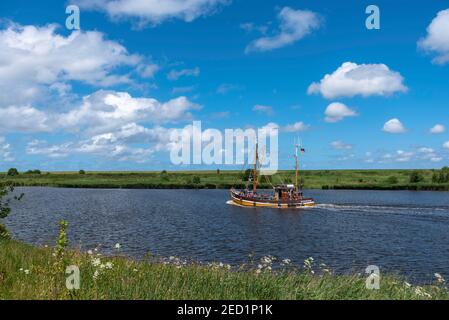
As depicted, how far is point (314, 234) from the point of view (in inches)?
1898

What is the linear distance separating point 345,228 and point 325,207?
26032 millimetres

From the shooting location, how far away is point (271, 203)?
83625 mm

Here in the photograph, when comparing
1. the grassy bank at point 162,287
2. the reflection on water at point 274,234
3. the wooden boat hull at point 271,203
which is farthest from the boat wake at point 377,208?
the grassy bank at point 162,287

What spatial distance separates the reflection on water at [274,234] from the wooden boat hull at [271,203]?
9062mm

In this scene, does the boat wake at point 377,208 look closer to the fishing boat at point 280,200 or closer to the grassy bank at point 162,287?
the fishing boat at point 280,200

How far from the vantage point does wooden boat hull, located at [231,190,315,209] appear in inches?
3174

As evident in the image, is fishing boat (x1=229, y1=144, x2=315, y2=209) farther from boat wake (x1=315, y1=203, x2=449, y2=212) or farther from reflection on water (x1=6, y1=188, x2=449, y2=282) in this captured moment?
reflection on water (x1=6, y1=188, x2=449, y2=282)

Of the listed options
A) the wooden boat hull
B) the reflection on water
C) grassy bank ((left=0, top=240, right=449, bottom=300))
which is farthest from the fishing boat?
grassy bank ((left=0, top=240, right=449, bottom=300))

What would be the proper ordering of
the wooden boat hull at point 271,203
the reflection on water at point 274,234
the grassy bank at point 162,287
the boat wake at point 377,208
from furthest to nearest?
the wooden boat hull at point 271,203, the boat wake at point 377,208, the reflection on water at point 274,234, the grassy bank at point 162,287

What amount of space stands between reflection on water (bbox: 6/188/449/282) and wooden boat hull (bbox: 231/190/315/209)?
29.7 feet

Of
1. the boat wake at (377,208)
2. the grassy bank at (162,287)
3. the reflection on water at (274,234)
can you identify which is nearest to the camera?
the grassy bank at (162,287)

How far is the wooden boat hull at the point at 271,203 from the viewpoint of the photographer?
80.6 meters

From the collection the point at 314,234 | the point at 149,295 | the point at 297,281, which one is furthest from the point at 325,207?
the point at 149,295
